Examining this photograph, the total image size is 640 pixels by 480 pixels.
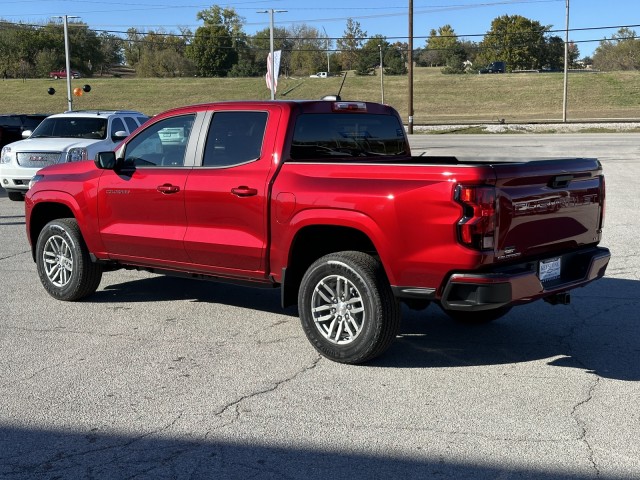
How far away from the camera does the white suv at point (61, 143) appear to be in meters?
15.2

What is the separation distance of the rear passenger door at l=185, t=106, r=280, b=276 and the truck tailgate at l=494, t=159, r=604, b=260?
6.12 ft

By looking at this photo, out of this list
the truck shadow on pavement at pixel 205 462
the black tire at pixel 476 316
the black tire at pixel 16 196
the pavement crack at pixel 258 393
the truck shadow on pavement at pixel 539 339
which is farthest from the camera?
the black tire at pixel 16 196

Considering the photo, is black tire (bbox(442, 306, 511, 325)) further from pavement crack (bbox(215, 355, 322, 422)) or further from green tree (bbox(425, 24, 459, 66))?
green tree (bbox(425, 24, 459, 66))

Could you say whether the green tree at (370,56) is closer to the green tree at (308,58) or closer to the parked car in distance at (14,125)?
the green tree at (308,58)

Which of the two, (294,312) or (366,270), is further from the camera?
(294,312)

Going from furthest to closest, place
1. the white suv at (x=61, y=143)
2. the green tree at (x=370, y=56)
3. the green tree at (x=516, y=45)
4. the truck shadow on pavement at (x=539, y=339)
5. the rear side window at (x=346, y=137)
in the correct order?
the green tree at (x=516, y=45), the green tree at (x=370, y=56), the white suv at (x=61, y=143), the rear side window at (x=346, y=137), the truck shadow on pavement at (x=539, y=339)

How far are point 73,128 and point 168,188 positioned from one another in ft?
34.3

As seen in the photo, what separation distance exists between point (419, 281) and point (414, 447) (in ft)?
4.44

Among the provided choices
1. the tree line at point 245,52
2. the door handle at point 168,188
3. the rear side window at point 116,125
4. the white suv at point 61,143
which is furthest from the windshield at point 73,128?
the tree line at point 245,52

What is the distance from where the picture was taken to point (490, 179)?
5.14 metres

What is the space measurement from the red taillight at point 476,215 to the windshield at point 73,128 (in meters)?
12.1

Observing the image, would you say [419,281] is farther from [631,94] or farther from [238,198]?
[631,94]

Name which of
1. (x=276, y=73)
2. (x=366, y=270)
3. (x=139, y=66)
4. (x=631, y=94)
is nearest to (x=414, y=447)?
(x=366, y=270)

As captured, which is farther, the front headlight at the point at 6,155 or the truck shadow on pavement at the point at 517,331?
the front headlight at the point at 6,155
